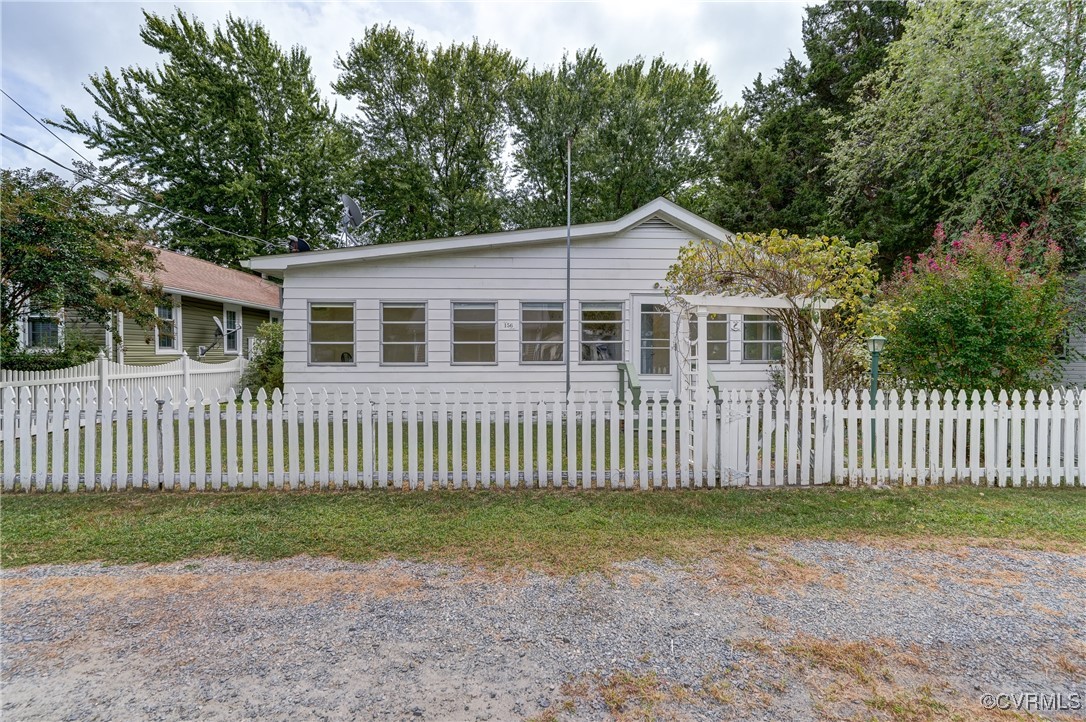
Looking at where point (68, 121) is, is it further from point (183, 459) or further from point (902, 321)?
point (902, 321)

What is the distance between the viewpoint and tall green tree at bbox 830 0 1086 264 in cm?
977

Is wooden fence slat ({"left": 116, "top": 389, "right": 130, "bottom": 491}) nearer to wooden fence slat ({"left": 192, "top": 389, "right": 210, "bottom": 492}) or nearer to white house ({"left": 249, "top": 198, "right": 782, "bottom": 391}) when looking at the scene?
wooden fence slat ({"left": 192, "top": 389, "right": 210, "bottom": 492})

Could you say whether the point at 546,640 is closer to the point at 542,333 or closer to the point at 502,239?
the point at 542,333

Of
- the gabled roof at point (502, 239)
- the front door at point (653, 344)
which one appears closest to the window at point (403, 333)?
the gabled roof at point (502, 239)

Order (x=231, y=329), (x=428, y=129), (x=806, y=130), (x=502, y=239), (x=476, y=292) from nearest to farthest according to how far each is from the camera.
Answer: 1. (x=502, y=239)
2. (x=476, y=292)
3. (x=231, y=329)
4. (x=806, y=130)
5. (x=428, y=129)

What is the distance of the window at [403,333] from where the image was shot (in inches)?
376

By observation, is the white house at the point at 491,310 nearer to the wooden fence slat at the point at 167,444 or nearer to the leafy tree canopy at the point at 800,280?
the leafy tree canopy at the point at 800,280

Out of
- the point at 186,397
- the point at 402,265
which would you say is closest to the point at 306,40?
the point at 402,265

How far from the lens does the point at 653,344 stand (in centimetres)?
1011

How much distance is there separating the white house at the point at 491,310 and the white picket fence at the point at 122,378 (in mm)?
2476

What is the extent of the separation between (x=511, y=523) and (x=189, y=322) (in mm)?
13958

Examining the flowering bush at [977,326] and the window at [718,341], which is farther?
the window at [718,341]

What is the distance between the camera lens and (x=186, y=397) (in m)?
4.79

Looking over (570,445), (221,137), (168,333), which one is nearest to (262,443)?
(570,445)
